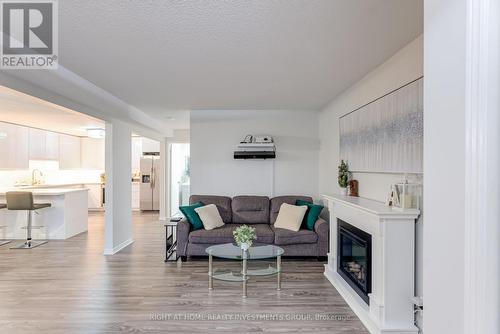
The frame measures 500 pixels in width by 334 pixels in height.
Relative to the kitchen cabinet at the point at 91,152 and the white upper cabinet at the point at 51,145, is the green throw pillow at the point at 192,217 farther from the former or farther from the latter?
the kitchen cabinet at the point at 91,152

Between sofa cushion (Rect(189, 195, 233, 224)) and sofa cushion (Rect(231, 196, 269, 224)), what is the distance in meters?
0.09

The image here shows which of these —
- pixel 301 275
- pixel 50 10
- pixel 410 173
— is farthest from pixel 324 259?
pixel 50 10

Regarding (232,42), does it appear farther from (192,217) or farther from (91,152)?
(91,152)

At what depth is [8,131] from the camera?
616 centimetres

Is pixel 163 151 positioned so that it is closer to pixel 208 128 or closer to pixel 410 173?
pixel 208 128

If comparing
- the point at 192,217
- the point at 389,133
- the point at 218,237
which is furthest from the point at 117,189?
the point at 389,133

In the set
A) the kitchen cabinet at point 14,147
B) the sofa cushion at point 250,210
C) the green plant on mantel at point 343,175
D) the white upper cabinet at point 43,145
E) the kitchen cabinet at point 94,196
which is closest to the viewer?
the green plant on mantel at point 343,175

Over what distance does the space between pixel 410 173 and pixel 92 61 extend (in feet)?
10.7

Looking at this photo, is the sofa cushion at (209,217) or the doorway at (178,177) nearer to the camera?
the sofa cushion at (209,217)

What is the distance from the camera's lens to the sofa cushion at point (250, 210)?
202 inches

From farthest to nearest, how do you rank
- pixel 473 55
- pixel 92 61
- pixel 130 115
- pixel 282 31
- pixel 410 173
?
pixel 130 115
pixel 92 61
pixel 410 173
pixel 282 31
pixel 473 55

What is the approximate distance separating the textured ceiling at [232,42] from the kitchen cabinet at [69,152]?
516cm

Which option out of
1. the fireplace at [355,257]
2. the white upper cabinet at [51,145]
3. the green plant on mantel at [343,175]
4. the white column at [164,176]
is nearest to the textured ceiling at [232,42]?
the green plant on mantel at [343,175]

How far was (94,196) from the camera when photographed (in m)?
Answer: 9.29
